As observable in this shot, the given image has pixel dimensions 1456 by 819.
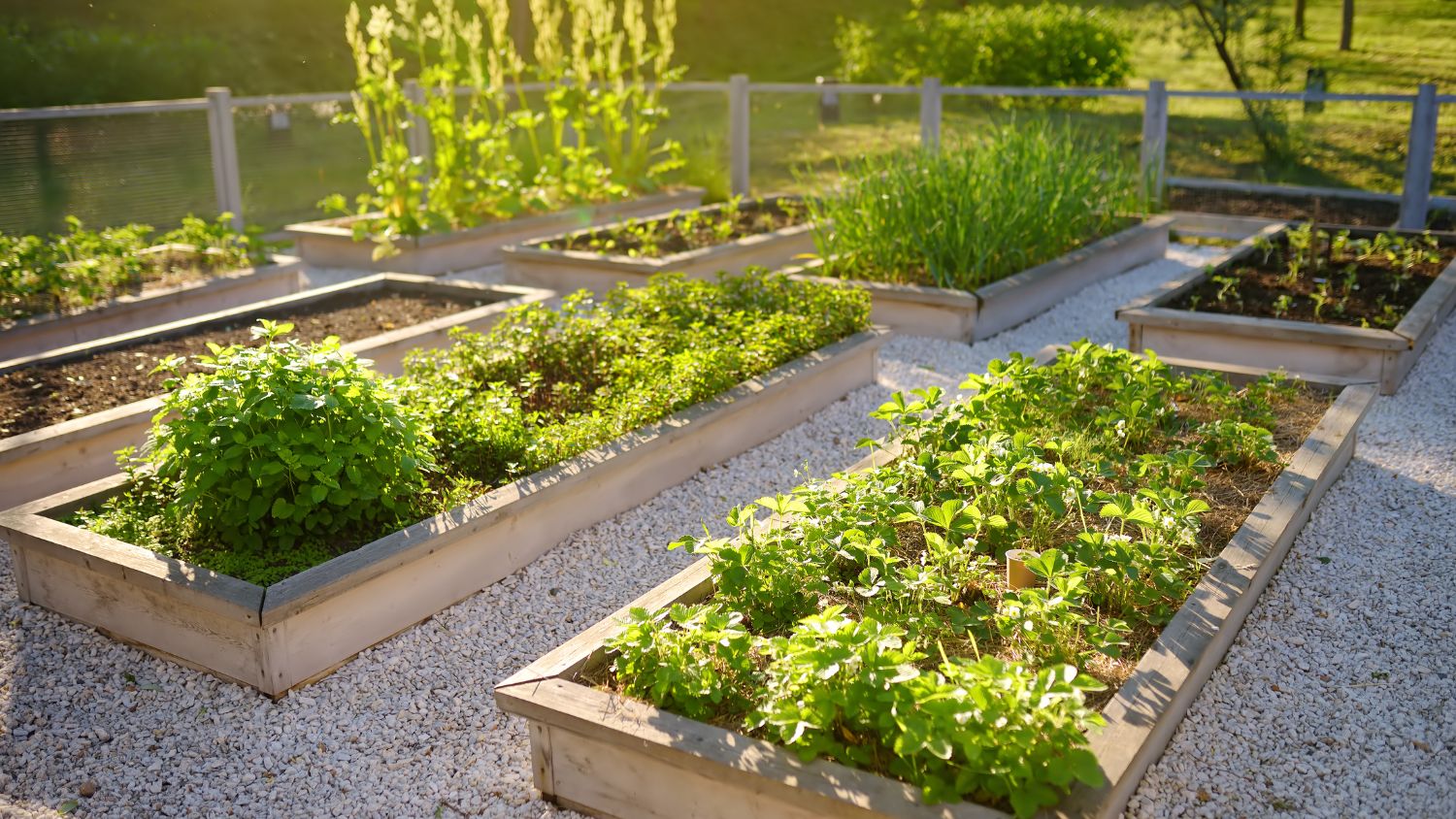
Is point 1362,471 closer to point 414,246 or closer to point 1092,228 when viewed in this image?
point 1092,228

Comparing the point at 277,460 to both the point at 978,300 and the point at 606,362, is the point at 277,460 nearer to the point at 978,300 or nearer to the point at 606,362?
the point at 606,362

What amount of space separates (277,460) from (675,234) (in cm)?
518

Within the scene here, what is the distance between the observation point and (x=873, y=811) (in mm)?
2402

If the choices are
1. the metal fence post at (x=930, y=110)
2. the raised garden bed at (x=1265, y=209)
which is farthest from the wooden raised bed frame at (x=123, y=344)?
the raised garden bed at (x=1265, y=209)

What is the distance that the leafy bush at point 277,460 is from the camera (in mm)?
3439

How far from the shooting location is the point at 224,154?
29.0 feet

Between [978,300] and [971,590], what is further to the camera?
[978,300]

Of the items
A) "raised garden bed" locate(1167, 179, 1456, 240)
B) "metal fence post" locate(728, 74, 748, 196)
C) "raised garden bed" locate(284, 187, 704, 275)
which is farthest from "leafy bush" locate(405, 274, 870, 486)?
"metal fence post" locate(728, 74, 748, 196)

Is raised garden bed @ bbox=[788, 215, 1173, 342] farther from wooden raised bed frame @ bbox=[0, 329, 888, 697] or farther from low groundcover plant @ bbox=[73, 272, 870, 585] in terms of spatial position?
wooden raised bed frame @ bbox=[0, 329, 888, 697]

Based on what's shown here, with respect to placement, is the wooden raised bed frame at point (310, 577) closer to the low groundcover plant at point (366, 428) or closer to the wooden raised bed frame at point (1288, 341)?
the low groundcover plant at point (366, 428)

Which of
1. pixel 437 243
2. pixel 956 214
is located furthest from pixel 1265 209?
pixel 437 243

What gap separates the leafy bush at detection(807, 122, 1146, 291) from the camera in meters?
6.91

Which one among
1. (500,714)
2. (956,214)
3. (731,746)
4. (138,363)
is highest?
(956,214)

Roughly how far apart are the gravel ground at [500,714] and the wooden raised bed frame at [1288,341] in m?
1.49
